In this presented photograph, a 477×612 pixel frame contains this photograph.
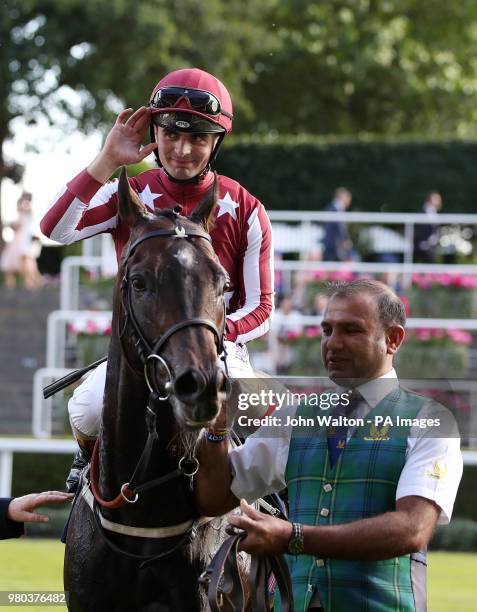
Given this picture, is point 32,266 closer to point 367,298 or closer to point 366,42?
point 366,42

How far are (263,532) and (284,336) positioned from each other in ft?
36.4

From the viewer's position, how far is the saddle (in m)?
3.25

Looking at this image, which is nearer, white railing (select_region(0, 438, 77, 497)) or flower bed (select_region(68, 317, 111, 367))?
white railing (select_region(0, 438, 77, 497))

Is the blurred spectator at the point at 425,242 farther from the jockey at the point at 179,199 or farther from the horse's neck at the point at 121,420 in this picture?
the horse's neck at the point at 121,420

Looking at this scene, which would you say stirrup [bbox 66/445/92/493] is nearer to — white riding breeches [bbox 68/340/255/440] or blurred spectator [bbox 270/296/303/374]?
white riding breeches [bbox 68/340/255/440]

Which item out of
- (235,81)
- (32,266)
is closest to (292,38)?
(235,81)

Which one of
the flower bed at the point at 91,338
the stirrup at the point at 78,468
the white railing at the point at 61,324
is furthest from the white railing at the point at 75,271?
the stirrup at the point at 78,468

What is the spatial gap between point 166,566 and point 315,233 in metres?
13.5

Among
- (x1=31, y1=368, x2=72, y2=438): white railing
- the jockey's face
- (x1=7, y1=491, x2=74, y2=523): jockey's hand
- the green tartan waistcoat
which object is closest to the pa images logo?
the green tartan waistcoat

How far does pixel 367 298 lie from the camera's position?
11.0 feet

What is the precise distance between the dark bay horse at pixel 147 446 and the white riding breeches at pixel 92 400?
196 millimetres

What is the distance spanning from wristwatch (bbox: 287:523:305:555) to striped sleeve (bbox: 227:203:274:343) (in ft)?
4.35

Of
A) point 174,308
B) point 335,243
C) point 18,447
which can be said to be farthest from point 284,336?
point 174,308

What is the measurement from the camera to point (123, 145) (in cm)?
412
